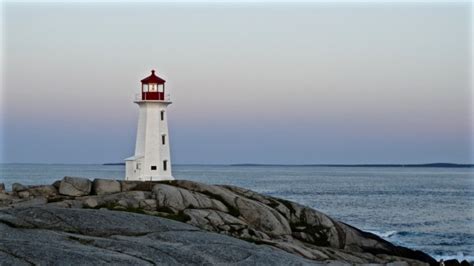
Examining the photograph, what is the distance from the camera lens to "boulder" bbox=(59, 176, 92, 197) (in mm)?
46781

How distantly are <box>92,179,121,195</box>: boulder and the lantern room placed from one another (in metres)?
10.7

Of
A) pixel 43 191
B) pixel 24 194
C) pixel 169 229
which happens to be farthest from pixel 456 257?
pixel 169 229

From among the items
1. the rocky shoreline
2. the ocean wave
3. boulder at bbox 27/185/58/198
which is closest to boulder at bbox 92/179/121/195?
the rocky shoreline

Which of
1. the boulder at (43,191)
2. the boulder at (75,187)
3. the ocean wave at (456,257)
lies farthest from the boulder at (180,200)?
the ocean wave at (456,257)

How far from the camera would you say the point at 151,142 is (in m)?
55.6

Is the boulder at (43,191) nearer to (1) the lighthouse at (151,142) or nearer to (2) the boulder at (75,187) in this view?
(2) the boulder at (75,187)

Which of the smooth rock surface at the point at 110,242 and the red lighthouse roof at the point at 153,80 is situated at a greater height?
the red lighthouse roof at the point at 153,80

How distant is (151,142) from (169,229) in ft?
76.1

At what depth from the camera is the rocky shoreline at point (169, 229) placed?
27.8 meters

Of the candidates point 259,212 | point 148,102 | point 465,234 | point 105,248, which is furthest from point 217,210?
point 465,234

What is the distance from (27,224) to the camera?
30.7m

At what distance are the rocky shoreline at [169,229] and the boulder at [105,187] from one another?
59 mm

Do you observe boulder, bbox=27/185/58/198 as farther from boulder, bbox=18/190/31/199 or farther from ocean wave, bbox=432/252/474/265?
ocean wave, bbox=432/252/474/265

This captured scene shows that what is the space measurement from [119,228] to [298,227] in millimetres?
18580
